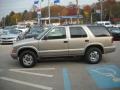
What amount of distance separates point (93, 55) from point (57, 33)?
1.86 meters

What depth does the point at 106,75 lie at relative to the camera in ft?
32.3

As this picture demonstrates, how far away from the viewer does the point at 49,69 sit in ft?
37.0

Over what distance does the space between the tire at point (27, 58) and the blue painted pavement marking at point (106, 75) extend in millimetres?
2441

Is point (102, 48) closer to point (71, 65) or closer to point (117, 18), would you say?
point (71, 65)

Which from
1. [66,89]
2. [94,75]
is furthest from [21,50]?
[66,89]

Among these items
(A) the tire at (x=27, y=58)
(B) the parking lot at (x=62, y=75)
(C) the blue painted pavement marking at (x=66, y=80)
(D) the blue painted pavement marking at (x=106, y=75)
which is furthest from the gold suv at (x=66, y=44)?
(C) the blue painted pavement marking at (x=66, y=80)

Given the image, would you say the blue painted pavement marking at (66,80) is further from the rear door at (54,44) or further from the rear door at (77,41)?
the rear door at (77,41)

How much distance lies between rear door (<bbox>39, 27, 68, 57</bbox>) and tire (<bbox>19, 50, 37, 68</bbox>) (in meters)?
0.43

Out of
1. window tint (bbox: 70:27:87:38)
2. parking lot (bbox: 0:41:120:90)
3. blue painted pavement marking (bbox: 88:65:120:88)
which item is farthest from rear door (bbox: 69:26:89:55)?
blue painted pavement marking (bbox: 88:65:120:88)

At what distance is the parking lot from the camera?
8336 millimetres

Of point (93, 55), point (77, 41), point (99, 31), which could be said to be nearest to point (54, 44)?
point (77, 41)

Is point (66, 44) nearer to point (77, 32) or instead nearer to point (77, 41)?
point (77, 41)

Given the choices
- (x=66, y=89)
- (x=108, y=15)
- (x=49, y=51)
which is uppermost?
(x=108, y=15)

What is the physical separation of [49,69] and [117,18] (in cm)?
8901
